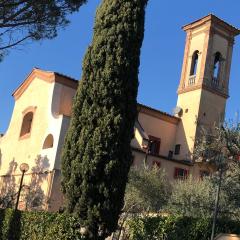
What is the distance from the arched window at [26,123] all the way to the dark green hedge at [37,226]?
16.5 m

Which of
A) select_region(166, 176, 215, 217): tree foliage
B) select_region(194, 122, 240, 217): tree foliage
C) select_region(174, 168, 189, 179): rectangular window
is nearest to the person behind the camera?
select_region(194, 122, 240, 217): tree foliage

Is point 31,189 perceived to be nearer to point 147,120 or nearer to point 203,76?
point 147,120

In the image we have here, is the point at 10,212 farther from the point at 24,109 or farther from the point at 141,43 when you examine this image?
the point at 24,109

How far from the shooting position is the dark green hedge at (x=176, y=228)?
12852 millimetres

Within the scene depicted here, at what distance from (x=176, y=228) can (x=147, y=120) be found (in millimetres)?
20118

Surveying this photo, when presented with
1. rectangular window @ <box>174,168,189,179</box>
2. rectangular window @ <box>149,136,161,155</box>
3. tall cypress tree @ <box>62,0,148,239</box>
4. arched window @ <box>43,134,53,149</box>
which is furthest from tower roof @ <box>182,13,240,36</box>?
tall cypress tree @ <box>62,0,148,239</box>

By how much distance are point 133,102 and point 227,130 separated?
7.37m

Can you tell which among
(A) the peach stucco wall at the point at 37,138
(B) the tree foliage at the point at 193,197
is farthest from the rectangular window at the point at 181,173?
(A) the peach stucco wall at the point at 37,138

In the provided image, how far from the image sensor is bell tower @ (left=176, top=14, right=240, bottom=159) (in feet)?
110

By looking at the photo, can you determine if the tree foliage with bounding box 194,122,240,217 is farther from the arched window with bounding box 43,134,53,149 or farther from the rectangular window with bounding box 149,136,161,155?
the rectangular window with bounding box 149,136,161,155

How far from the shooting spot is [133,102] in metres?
12.1

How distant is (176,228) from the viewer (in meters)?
13.1

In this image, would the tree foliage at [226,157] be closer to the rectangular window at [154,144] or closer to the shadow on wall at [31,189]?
the shadow on wall at [31,189]

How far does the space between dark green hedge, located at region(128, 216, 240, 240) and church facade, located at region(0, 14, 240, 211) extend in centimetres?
1348
